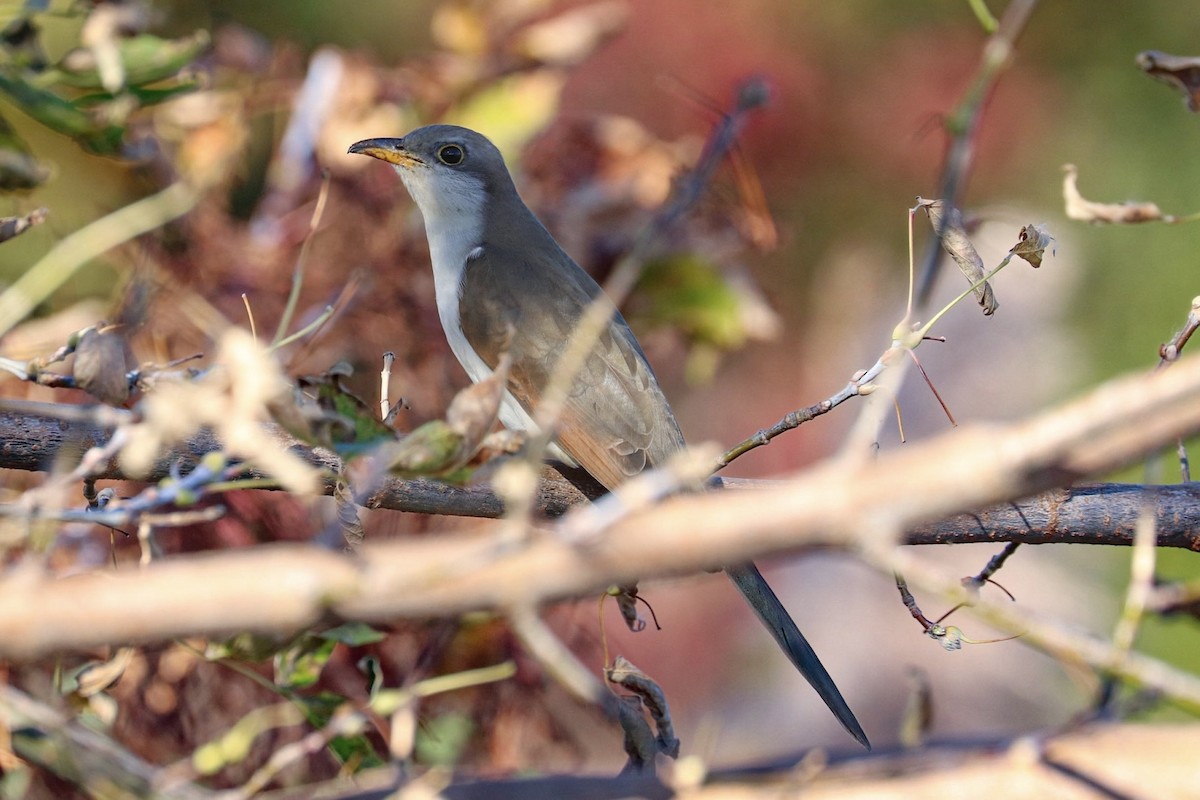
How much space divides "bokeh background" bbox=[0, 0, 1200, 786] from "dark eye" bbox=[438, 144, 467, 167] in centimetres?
13

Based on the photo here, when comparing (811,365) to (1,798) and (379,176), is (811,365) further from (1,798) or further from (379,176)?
(1,798)

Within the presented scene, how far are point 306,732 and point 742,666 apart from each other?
317cm

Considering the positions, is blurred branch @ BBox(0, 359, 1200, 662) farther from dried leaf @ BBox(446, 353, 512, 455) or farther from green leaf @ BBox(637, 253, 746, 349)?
green leaf @ BBox(637, 253, 746, 349)

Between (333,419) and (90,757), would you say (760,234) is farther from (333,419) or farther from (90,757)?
(90,757)

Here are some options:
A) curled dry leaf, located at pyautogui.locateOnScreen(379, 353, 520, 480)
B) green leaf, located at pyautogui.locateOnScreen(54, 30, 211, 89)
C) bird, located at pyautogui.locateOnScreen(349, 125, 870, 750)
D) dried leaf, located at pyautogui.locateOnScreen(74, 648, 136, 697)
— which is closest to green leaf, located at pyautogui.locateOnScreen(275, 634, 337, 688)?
dried leaf, located at pyautogui.locateOnScreen(74, 648, 136, 697)

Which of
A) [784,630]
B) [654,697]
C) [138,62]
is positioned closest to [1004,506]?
[784,630]

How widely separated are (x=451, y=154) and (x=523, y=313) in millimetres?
567

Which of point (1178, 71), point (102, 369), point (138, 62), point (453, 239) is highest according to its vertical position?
point (1178, 71)

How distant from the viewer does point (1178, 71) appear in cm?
215

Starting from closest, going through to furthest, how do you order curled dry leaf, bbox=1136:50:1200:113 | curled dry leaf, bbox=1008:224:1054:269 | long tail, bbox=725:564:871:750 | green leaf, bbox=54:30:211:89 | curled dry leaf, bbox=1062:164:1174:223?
1. curled dry leaf, bbox=1008:224:1054:269
2. curled dry leaf, bbox=1062:164:1174:223
3. curled dry leaf, bbox=1136:50:1200:113
4. green leaf, bbox=54:30:211:89
5. long tail, bbox=725:564:871:750

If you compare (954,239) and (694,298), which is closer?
(954,239)

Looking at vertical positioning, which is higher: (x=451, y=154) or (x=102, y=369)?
(x=102, y=369)

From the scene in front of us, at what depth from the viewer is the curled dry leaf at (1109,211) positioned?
1962mm

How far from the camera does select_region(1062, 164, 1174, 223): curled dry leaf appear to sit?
77.2 inches
